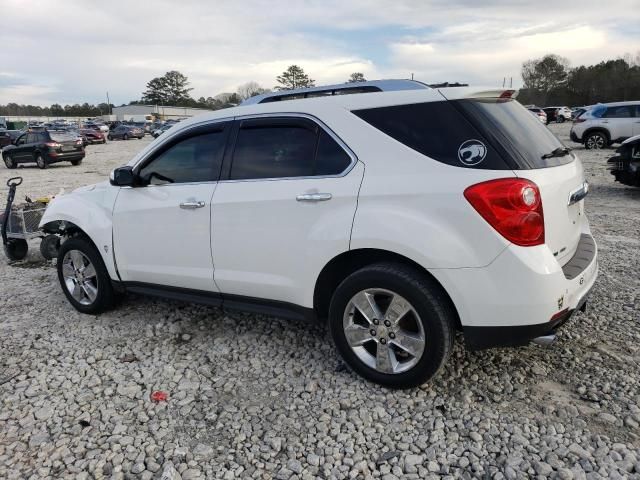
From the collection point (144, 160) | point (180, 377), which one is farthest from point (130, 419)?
point (144, 160)

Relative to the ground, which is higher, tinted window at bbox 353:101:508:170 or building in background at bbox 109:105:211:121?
building in background at bbox 109:105:211:121

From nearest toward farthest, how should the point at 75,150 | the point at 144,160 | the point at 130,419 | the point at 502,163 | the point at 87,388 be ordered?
1. the point at 502,163
2. the point at 130,419
3. the point at 87,388
4. the point at 144,160
5. the point at 75,150

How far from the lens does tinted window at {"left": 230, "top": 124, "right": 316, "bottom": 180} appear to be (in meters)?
3.26

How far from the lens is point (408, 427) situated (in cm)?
278

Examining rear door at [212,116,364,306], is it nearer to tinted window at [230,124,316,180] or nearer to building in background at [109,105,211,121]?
tinted window at [230,124,316,180]

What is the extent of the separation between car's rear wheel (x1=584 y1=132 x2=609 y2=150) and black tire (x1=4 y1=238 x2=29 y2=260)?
61.6ft

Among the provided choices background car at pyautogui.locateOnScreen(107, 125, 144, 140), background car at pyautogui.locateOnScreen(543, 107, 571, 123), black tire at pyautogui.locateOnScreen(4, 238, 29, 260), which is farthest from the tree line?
black tire at pyautogui.locateOnScreen(4, 238, 29, 260)

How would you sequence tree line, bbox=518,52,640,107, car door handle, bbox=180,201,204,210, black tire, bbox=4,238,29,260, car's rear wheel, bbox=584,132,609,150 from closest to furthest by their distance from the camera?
1. car door handle, bbox=180,201,204,210
2. black tire, bbox=4,238,29,260
3. car's rear wheel, bbox=584,132,609,150
4. tree line, bbox=518,52,640,107

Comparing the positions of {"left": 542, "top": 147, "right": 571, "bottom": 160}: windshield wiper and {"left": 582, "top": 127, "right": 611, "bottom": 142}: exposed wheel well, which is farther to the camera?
{"left": 582, "top": 127, "right": 611, "bottom": 142}: exposed wheel well

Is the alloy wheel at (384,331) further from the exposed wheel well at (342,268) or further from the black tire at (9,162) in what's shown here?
the black tire at (9,162)

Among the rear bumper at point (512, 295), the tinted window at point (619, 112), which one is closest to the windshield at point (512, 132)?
the rear bumper at point (512, 295)

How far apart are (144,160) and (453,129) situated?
2488 mm

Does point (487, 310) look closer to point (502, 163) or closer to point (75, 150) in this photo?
point (502, 163)

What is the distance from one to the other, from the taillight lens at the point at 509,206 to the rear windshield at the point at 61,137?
70.1 feet
